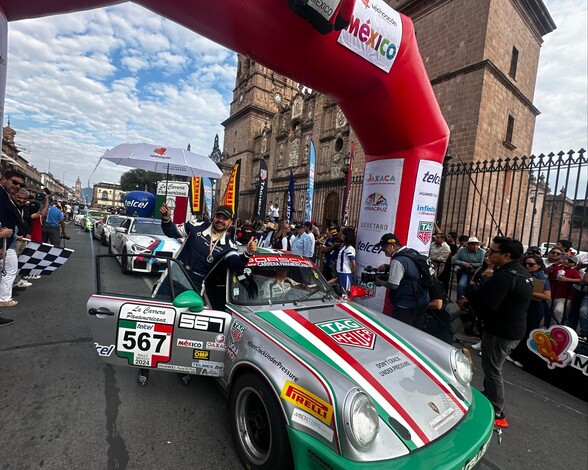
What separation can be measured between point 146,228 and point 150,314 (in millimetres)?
7312

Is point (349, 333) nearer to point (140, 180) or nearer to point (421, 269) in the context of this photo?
point (421, 269)

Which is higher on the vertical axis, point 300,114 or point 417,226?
point 300,114

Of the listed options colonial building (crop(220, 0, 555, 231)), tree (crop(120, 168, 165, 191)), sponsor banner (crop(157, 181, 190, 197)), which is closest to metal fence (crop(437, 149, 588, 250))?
colonial building (crop(220, 0, 555, 231))

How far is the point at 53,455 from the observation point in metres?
2.15

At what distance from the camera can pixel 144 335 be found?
8.30 ft

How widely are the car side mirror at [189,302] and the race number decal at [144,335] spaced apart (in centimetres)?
20

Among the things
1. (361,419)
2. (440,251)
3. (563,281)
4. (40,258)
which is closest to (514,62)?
A: (440,251)

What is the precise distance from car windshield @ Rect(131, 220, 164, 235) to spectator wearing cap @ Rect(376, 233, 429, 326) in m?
7.25

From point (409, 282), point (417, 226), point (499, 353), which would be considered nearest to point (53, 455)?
point (409, 282)

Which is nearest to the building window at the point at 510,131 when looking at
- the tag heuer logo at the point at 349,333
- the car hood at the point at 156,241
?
the car hood at the point at 156,241

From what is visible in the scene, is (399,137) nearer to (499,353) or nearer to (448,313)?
(448,313)

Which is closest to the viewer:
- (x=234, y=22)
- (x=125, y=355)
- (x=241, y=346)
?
(x=241, y=346)

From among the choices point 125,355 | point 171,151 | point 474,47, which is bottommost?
point 125,355

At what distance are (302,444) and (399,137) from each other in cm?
439
